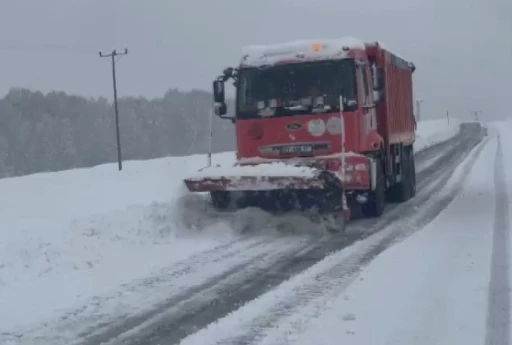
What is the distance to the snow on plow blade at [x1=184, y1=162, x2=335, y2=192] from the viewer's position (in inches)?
447

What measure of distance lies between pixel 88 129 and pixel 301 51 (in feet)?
318

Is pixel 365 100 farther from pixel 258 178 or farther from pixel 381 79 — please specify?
pixel 258 178

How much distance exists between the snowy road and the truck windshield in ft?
6.53

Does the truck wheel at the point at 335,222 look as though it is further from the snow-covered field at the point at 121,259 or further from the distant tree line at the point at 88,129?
the distant tree line at the point at 88,129

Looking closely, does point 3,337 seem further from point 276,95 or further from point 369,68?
point 369,68

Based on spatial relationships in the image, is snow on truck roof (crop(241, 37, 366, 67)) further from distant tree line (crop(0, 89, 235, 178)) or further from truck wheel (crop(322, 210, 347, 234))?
distant tree line (crop(0, 89, 235, 178))

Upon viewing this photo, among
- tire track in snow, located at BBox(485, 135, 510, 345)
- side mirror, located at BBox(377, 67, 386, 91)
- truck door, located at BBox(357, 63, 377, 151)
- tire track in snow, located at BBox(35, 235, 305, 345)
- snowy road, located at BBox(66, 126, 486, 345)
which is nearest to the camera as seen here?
tire track in snow, located at BBox(485, 135, 510, 345)

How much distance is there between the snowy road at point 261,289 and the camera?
6434 millimetres

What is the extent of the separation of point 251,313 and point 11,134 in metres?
97.1

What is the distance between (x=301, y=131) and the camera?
12.5 metres

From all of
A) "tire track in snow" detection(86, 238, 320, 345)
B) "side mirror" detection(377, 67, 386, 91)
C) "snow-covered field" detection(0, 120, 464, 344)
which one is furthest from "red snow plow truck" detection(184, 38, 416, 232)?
"tire track in snow" detection(86, 238, 320, 345)

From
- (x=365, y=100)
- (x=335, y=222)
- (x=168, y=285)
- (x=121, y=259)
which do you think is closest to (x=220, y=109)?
(x=365, y=100)

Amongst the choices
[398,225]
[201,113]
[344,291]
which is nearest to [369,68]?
[398,225]

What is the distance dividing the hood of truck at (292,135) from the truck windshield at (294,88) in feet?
0.37
